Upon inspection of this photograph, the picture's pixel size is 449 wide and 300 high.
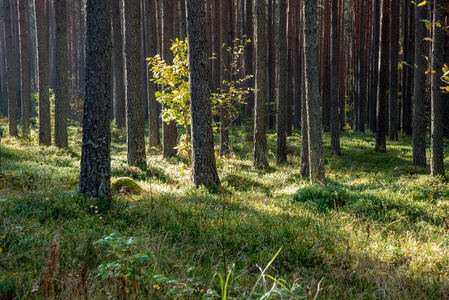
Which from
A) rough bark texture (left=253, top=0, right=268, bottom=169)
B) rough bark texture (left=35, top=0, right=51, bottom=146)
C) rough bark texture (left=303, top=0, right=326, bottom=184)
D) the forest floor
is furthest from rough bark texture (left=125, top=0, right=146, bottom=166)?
rough bark texture (left=303, top=0, right=326, bottom=184)

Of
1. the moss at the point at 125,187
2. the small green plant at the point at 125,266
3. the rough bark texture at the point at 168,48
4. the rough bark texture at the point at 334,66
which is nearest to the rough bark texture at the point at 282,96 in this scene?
the rough bark texture at the point at 334,66

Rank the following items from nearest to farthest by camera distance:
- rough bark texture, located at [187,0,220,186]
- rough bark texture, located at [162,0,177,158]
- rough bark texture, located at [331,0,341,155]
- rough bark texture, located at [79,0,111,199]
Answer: rough bark texture, located at [79,0,111,199]
rough bark texture, located at [187,0,220,186]
rough bark texture, located at [162,0,177,158]
rough bark texture, located at [331,0,341,155]

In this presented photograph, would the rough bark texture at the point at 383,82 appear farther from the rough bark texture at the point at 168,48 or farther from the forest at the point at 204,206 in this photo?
the rough bark texture at the point at 168,48

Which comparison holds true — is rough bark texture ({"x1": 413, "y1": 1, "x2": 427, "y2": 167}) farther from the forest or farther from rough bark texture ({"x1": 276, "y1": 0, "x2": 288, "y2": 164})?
rough bark texture ({"x1": 276, "y1": 0, "x2": 288, "y2": 164})

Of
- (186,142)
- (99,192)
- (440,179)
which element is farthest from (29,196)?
(440,179)

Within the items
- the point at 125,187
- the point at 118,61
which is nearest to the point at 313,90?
the point at 125,187

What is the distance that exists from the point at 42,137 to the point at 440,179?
1663 cm

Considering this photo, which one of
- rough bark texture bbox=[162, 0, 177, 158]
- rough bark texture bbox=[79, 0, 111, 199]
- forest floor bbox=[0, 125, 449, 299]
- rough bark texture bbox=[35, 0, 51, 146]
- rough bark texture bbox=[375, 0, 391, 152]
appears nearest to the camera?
forest floor bbox=[0, 125, 449, 299]

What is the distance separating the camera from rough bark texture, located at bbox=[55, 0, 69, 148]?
12.6 metres

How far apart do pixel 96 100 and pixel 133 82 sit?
5389 mm

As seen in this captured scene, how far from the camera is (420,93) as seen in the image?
11039mm

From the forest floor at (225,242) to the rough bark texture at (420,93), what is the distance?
337 centimetres

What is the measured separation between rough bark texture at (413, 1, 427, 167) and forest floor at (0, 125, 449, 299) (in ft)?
11.0

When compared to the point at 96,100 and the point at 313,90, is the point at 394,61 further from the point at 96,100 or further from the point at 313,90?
the point at 96,100
